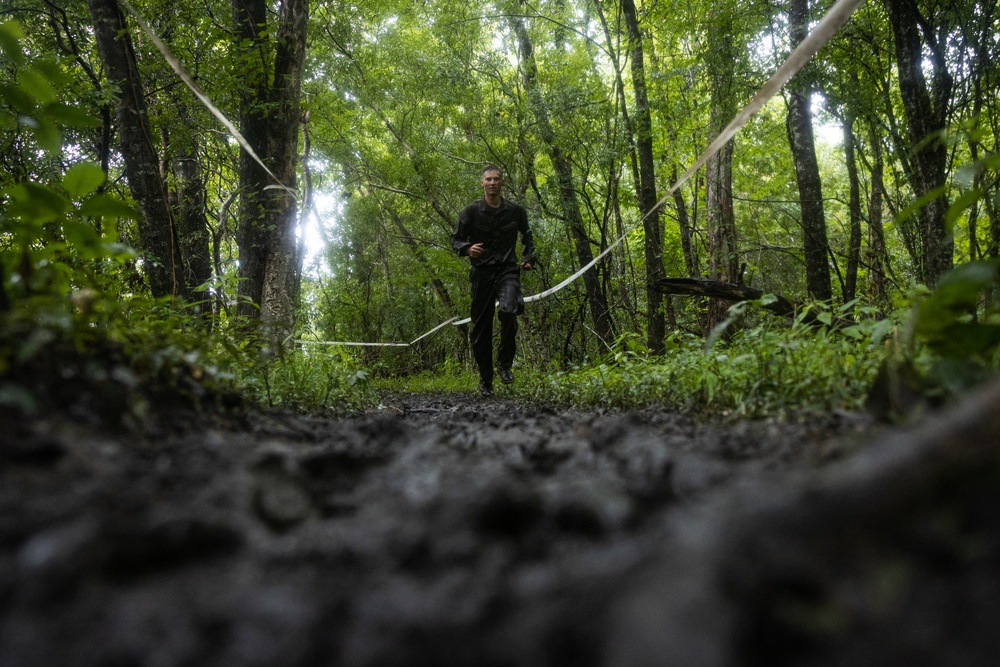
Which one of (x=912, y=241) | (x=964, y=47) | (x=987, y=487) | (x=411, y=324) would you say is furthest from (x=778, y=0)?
(x=411, y=324)

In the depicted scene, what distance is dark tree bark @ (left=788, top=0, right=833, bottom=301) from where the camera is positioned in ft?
24.3

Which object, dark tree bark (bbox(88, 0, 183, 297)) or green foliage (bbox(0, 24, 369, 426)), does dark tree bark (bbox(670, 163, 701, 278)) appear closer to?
dark tree bark (bbox(88, 0, 183, 297))

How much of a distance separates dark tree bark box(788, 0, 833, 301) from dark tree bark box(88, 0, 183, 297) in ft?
23.3

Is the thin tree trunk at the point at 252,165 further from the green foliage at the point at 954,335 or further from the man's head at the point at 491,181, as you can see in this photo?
the green foliage at the point at 954,335

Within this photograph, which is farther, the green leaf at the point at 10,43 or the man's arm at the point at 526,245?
the man's arm at the point at 526,245

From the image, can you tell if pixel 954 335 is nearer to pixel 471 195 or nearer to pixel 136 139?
pixel 136 139

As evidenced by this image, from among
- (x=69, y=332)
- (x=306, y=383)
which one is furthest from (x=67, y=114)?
(x=306, y=383)

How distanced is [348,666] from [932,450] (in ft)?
2.78

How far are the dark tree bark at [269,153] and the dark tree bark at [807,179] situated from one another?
596 centimetres

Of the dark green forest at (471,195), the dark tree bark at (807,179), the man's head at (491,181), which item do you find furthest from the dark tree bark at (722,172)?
the man's head at (491,181)

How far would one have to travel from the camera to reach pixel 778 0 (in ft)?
26.5

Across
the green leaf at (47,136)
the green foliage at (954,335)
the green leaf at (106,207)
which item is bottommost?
the green foliage at (954,335)

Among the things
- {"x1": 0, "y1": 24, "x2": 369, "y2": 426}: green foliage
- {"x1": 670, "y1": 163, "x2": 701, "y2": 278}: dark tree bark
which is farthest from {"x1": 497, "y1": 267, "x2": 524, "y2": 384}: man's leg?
{"x1": 0, "y1": 24, "x2": 369, "y2": 426}: green foliage

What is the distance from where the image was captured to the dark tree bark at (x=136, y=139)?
601 cm
